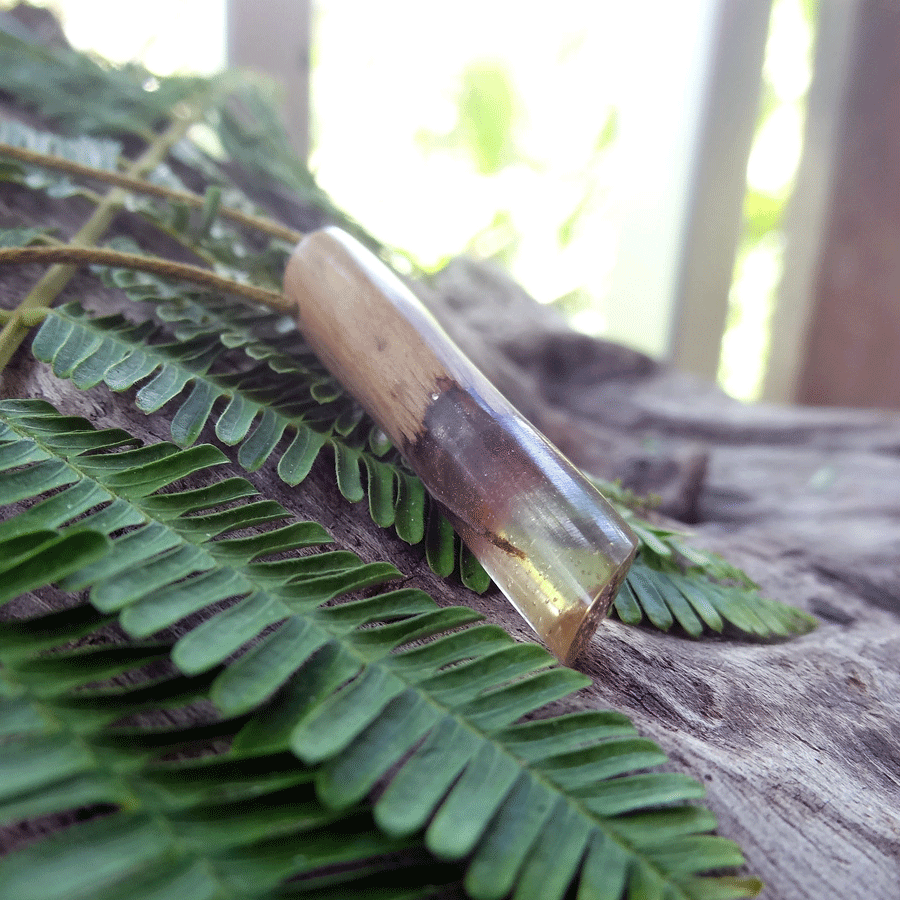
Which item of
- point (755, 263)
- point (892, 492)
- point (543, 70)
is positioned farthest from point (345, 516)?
point (755, 263)

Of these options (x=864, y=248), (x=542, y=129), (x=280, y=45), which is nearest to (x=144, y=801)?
(x=280, y=45)

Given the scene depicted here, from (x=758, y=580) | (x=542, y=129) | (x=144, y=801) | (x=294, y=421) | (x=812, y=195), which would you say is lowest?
(x=758, y=580)

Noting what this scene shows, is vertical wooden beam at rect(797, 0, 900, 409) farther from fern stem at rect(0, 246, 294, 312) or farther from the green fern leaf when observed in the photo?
the green fern leaf

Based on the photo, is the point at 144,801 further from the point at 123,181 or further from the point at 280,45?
the point at 280,45

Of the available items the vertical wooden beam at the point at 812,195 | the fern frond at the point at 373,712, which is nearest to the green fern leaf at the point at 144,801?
the fern frond at the point at 373,712

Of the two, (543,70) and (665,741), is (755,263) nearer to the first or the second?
(543,70)

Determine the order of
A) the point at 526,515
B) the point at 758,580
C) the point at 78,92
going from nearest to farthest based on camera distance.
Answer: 1. the point at 526,515
2. the point at 758,580
3. the point at 78,92

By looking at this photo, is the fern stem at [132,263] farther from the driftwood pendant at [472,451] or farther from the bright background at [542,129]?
the bright background at [542,129]
